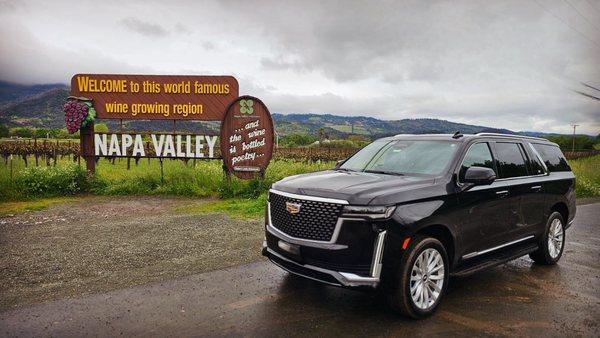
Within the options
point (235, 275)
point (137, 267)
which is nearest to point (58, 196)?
point (137, 267)

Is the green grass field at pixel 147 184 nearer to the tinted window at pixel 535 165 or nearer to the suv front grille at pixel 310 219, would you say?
the suv front grille at pixel 310 219

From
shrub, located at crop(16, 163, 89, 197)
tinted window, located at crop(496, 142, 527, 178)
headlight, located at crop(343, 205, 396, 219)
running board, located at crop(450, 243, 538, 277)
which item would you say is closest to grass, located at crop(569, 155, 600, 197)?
tinted window, located at crop(496, 142, 527, 178)

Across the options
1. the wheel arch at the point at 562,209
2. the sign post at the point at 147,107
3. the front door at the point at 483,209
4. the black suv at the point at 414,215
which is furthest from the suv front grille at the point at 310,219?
the sign post at the point at 147,107

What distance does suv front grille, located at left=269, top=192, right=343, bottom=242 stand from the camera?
4.02 m

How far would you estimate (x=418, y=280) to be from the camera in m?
4.16

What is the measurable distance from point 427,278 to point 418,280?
0.14m

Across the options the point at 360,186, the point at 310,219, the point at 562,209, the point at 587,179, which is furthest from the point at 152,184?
the point at 587,179

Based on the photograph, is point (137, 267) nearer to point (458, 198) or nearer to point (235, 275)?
point (235, 275)

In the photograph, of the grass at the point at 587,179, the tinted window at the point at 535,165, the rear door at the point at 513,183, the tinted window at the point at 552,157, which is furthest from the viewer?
the grass at the point at 587,179

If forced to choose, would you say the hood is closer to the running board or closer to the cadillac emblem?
the cadillac emblem

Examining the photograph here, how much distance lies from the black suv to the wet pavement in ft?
1.17

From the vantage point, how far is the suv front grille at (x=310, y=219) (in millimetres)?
4016

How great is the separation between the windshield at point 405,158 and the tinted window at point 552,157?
2.16 meters

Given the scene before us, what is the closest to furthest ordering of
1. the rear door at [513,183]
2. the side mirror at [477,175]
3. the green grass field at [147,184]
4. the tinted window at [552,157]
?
the side mirror at [477,175], the rear door at [513,183], the tinted window at [552,157], the green grass field at [147,184]
